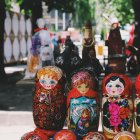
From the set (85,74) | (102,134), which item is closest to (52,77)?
(85,74)

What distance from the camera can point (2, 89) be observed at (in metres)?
11.6

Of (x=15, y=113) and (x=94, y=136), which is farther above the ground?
(x=94, y=136)

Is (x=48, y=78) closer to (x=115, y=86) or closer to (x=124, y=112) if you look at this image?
(x=115, y=86)

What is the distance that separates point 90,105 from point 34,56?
672 cm

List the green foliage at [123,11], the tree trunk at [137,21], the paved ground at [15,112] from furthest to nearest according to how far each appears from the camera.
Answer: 1. the green foliage at [123,11]
2. the tree trunk at [137,21]
3. the paved ground at [15,112]

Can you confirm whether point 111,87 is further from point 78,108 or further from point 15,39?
point 15,39

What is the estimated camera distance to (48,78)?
537 cm

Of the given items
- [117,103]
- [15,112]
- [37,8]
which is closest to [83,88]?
[117,103]

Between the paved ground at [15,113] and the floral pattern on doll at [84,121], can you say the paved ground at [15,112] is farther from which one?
the floral pattern on doll at [84,121]

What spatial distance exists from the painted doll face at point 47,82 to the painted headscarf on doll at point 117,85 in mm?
596

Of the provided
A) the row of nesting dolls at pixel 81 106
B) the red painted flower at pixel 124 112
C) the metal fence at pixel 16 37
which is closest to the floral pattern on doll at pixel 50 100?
the row of nesting dolls at pixel 81 106

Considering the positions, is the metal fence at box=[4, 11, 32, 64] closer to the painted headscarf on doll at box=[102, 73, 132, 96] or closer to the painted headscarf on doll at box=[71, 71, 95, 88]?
the painted headscarf on doll at box=[71, 71, 95, 88]

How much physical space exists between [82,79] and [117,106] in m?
0.49

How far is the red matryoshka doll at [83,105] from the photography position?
5.26 m
